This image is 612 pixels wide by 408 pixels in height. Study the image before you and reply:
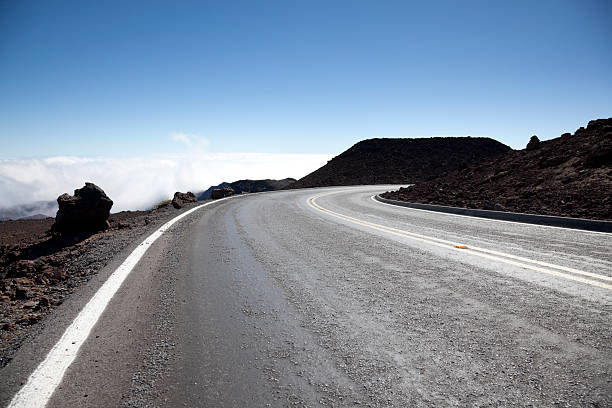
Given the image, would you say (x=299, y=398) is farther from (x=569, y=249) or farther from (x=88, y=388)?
(x=569, y=249)

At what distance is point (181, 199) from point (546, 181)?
17.1 meters

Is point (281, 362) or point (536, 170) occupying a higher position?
point (536, 170)

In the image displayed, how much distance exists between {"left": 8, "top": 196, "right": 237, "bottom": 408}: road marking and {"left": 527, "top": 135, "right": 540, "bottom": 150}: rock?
2304cm

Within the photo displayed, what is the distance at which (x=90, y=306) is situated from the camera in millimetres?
3613

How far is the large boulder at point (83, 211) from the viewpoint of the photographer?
10242 millimetres

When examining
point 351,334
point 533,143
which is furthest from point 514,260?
point 533,143

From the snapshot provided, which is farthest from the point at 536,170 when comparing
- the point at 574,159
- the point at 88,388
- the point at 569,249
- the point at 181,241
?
the point at 88,388

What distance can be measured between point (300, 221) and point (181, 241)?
380 centimetres

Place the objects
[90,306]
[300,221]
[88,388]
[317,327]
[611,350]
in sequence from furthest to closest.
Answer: [300,221] < [90,306] < [317,327] < [611,350] < [88,388]

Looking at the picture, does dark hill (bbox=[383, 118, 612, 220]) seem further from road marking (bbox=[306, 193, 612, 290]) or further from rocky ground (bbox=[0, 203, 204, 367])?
rocky ground (bbox=[0, 203, 204, 367])

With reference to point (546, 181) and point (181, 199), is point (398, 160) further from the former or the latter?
point (181, 199)

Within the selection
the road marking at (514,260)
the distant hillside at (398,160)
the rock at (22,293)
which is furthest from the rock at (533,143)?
the distant hillside at (398,160)

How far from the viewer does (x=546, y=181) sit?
560 inches

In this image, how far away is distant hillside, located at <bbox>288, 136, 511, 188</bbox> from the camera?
5197 cm
